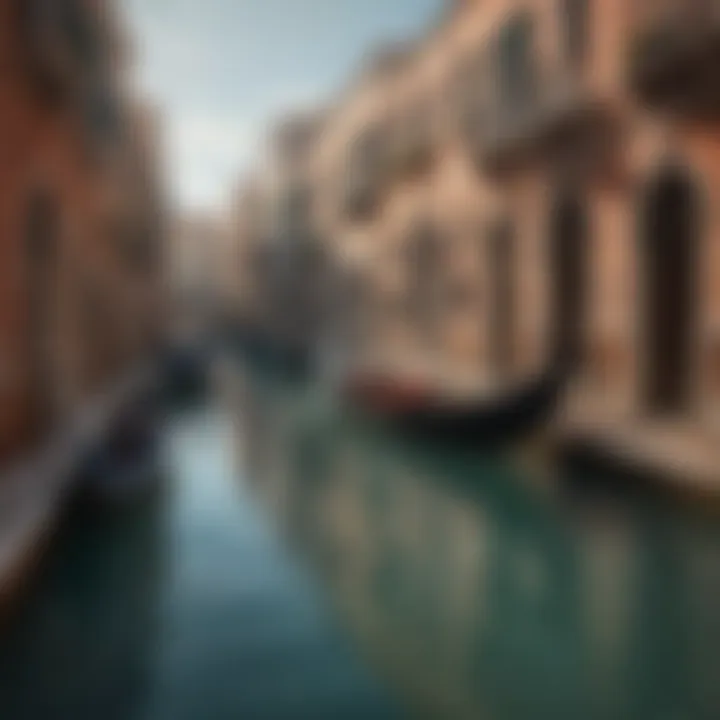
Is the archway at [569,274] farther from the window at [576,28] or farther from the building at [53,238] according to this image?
the building at [53,238]

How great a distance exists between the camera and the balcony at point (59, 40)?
4.90 metres

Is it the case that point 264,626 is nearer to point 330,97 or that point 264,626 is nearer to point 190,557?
point 190,557

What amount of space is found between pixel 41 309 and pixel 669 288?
13.9 ft

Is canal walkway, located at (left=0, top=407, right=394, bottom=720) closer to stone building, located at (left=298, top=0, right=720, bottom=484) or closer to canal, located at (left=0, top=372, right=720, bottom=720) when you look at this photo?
canal, located at (left=0, top=372, right=720, bottom=720)

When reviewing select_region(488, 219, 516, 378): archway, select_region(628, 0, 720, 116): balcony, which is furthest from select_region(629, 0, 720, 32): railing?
select_region(488, 219, 516, 378): archway

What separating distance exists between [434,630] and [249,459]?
411 centimetres

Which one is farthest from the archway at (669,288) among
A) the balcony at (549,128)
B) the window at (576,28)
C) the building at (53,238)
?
the building at (53,238)

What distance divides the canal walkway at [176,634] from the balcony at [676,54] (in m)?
3.19

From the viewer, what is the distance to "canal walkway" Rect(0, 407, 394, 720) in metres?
2.41

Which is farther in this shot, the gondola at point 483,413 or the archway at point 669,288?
the gondola at point 483,413

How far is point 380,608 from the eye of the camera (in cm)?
327

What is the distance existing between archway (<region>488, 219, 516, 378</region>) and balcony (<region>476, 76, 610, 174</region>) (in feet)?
2.75

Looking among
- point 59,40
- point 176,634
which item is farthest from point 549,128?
point 176,634

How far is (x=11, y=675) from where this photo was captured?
2.54 m
